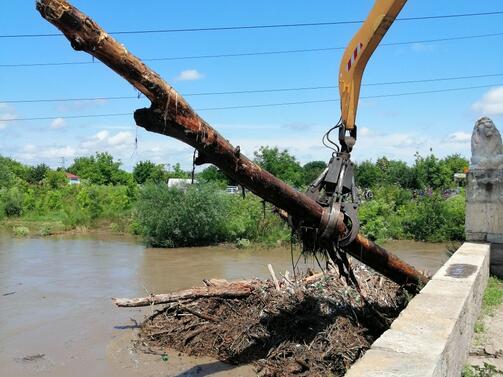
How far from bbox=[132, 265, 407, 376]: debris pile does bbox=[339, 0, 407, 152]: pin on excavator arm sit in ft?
7.83

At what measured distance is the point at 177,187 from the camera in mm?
20484

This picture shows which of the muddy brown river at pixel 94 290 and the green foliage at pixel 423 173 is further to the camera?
the green foliage at pixel 423 173

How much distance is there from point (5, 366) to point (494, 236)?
828 cm

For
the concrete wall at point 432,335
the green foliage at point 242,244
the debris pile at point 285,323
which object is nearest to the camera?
the concrete wall at point 432,335

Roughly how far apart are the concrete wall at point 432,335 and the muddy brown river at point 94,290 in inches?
117

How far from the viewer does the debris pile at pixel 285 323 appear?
6.64m

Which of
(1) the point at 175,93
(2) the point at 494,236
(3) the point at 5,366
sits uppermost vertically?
(1) the point at 175,93

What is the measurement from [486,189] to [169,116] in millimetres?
7087

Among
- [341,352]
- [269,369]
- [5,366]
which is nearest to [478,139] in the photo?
[341,352]

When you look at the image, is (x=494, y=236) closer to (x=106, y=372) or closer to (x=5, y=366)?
(x=106, y=372)

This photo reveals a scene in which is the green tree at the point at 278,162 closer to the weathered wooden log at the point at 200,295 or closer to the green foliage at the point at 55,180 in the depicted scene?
the green foliage at the point at 55,180

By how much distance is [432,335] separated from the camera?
152 inches

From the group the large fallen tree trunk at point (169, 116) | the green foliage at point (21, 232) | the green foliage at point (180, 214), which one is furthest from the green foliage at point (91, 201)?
the large fallen tree trunk at point (169, 116)

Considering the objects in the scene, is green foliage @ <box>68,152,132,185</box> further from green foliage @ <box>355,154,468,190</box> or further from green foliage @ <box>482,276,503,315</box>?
Answer: green foliage @ <box>482,276,503,315</box>
